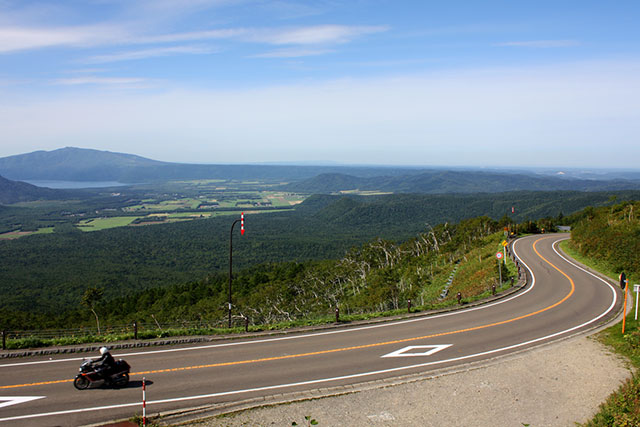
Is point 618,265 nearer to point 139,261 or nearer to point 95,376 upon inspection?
point 95,376

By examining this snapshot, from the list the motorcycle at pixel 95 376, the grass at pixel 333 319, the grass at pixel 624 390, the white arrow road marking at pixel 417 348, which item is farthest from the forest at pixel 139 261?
the motorcycle at pixel 95 376

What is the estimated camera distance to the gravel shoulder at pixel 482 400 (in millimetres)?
12680

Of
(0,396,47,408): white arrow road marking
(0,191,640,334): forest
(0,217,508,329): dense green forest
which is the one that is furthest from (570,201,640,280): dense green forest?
(0,396,47,408): white arrow road marking

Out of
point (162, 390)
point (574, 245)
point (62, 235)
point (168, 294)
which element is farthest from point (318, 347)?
point (62, 235)

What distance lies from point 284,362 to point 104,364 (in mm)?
7062

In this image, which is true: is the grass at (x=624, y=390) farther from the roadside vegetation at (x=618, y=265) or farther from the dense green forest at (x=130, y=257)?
the dense green forest at (x=130, y=257)

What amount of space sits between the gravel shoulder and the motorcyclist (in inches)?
183

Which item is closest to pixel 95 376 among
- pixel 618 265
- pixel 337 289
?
pixel 618 265

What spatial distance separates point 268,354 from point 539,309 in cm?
1873

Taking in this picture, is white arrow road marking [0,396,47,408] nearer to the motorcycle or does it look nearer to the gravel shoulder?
the motorcycle

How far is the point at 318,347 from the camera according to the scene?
18.9 m

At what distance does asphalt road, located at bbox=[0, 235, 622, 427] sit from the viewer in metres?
13.4

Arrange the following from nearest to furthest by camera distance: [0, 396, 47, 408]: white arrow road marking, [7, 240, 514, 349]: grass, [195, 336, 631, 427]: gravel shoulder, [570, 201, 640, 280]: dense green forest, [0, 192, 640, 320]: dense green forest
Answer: [195, 336, 631, 427]: gravel shoulder → [0, 396, 47, 408]: white arrow road marking → [7, 240, 514, 349]: grass → [570, 201, 640, 280]: dense green forest → [0, 192, 640, 320]: dense green forest

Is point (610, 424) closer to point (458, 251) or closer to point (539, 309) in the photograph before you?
point (539, 309)
